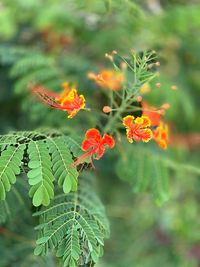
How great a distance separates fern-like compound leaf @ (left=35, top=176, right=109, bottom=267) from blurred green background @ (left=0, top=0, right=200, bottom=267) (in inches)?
39.2

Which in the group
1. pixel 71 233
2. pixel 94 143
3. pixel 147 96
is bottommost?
pixel 71 233

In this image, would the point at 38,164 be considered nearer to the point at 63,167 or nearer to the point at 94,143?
the point at 63,167

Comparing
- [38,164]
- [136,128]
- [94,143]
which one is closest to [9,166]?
[38,164]

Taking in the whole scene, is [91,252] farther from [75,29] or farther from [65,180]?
[75,29]

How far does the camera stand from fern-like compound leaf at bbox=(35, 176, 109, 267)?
1.47 m

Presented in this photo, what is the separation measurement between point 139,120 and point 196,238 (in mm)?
1678

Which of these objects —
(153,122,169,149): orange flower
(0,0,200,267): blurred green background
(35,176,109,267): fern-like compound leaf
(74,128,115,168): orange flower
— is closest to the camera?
(35,176,109,267): fern-like compound leaf

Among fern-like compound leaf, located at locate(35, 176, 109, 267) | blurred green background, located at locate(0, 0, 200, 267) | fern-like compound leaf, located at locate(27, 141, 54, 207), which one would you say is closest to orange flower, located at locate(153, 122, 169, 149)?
fern-like compound leaf, located at locate(35, 176, 109, 267)

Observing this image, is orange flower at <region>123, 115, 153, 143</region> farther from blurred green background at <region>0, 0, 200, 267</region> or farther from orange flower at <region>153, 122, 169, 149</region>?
blurred green background at <region>0, 0, 200, 267</region>

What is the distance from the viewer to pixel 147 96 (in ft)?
9.55

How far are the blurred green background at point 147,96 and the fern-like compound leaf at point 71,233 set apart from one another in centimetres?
100

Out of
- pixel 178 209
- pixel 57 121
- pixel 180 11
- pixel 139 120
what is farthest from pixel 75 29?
pixel 139 120

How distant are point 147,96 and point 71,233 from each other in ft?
5.10

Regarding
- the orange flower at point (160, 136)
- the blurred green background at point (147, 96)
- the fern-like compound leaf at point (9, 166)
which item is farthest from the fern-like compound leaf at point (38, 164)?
the blurred green background at point (147, 96)
